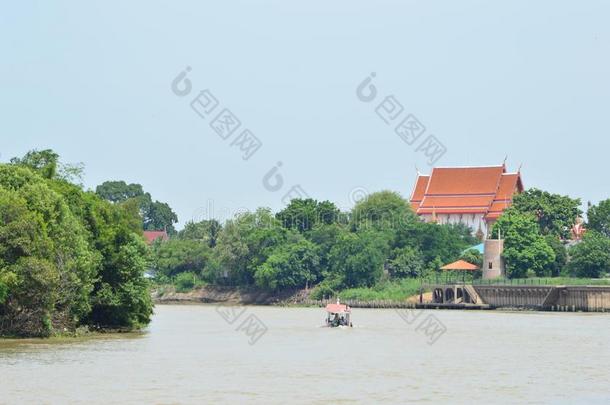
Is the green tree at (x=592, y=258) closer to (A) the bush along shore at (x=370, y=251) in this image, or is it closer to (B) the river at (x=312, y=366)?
(A) the bush along shore at (x=370, y=251)

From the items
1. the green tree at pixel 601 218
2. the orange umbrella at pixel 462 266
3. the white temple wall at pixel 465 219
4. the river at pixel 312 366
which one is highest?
the white temple wall at pixel 465 219

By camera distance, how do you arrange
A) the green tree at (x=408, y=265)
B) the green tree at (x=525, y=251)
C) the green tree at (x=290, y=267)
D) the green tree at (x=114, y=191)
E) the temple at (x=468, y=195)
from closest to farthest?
the green tree at (x=525, y=251), the green tree at (x=408, y=265), the green tree at (x=290, y=267), the temple at (x=468, y=195), the green tree at (x=114, y=191)

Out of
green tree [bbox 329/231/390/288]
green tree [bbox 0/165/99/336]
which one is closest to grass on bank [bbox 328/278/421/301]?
green tree [bbox 329/231/390/288]

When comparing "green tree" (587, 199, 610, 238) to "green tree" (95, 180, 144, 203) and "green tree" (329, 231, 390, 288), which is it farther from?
"green tree" (95, 180, 144, 203)

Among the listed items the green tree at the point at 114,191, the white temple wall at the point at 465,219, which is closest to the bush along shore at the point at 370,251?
the white temple wall at the point at 465,219

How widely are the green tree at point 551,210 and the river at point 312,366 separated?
48.9 meters

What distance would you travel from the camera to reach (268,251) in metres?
113

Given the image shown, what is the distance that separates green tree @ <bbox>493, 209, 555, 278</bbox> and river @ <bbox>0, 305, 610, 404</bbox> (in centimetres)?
3523

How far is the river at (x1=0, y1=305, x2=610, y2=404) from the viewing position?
3241 cm

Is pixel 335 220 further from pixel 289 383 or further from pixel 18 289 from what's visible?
pixel 289 383

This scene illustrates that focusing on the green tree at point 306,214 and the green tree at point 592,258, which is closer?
the green tree at point 592,258

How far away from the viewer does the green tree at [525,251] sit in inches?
3888

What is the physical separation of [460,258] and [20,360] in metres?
72.8

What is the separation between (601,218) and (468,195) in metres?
25.7
